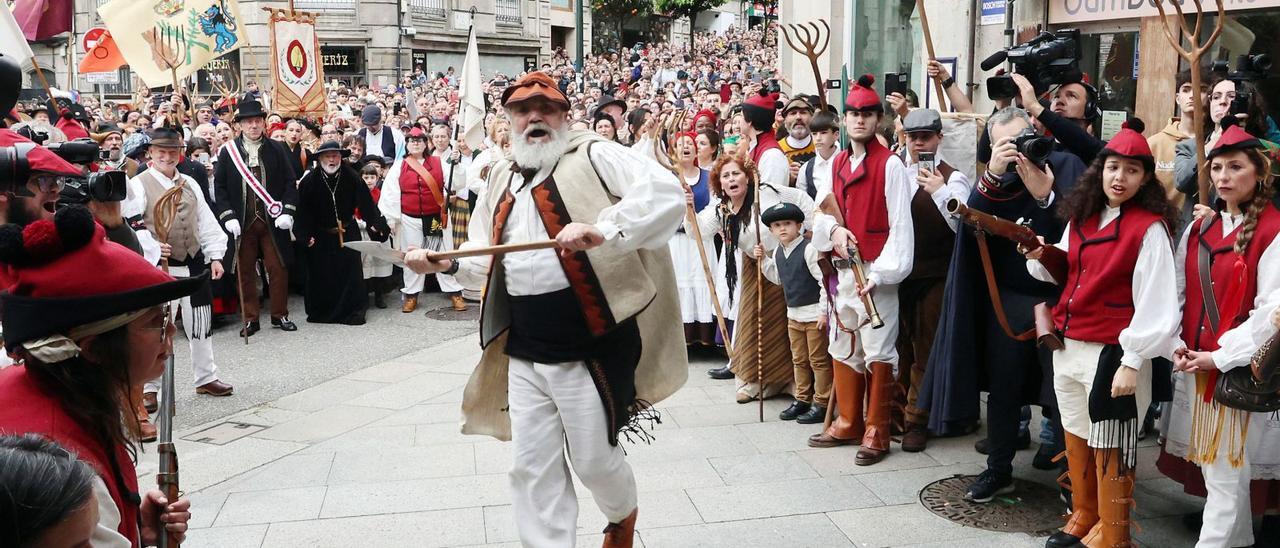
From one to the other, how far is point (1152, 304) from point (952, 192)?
160 centimetres

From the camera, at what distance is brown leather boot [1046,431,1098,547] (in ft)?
14.9

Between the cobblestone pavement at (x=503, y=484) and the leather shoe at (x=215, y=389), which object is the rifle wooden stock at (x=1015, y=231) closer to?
the cobblestone pavement at (x=503, y=484)

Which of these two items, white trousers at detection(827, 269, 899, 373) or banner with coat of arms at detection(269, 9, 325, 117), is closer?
white trousers at detection(827, 269, 899, 373)

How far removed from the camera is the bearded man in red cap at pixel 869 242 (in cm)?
550

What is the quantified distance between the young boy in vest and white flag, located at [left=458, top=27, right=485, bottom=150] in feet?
18.4

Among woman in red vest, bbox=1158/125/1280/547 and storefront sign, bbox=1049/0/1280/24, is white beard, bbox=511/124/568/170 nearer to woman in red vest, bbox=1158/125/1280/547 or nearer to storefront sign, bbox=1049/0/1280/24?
woman in red vest, bbox=1158/125/1280/547

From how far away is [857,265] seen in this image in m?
5.54

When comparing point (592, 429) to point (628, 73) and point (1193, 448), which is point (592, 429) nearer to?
point (1193, 448)

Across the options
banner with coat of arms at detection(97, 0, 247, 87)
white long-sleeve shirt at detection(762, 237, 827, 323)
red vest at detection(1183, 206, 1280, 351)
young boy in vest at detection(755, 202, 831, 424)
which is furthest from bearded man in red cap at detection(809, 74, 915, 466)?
banner with coat of arms at detection(97, 0, 247, 87)

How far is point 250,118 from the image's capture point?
10258 mm

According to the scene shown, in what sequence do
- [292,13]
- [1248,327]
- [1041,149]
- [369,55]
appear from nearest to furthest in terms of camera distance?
[1248,327] < [1041,149] < [292,13] < [369,55]

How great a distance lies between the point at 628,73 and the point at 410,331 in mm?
19649

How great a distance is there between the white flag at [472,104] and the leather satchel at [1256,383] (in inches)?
341

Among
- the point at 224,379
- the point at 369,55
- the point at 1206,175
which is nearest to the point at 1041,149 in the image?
the point at 1206,175
